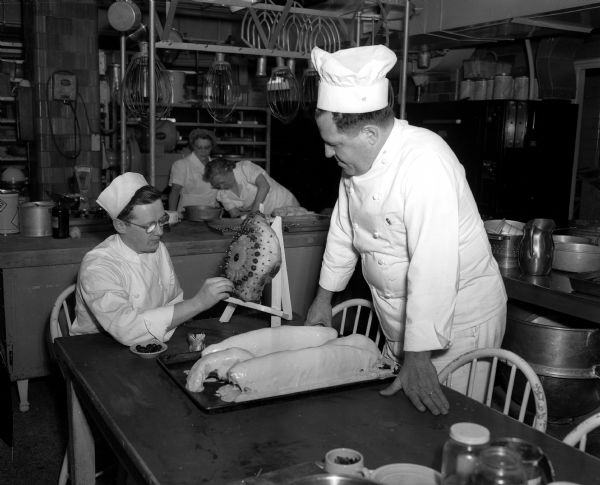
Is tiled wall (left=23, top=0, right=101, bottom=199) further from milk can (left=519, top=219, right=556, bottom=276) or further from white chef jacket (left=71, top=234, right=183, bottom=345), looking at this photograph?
milk can (left=519, top=219, right=556, bottom=276)

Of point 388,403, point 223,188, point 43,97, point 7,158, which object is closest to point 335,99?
point 388,403

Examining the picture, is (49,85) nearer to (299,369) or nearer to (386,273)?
(386,273)

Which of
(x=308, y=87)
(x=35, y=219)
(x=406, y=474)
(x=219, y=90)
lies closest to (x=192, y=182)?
(x=219, y=90)

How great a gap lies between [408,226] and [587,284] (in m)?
1.33

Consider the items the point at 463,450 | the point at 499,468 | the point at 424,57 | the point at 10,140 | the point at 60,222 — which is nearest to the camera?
the point at 499,468

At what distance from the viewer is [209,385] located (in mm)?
1727

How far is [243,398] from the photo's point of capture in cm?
163

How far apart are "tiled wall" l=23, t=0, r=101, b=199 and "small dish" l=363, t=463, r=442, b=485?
5700 millimetres

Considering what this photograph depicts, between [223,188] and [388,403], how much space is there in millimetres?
4045

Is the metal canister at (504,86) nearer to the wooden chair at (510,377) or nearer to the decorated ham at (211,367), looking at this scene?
the wooden chair at (510,377)

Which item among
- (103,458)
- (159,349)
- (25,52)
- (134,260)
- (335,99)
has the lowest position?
(103,458)

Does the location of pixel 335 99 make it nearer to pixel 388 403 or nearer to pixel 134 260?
pixel 388 403

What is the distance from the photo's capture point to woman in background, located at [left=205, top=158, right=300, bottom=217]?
5.43 meters

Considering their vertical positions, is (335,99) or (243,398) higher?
(335,99)
